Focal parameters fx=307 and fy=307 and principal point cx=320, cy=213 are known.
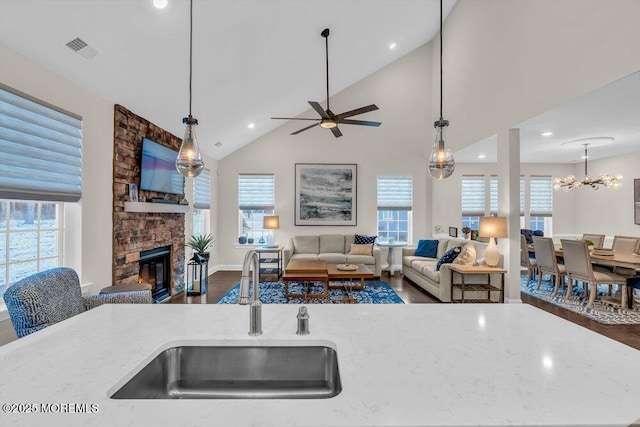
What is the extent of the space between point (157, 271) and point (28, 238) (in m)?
1.91

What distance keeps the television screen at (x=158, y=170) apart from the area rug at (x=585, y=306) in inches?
228

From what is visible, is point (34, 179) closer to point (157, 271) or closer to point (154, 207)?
point (154, 207)

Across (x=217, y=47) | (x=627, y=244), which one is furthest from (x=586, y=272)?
(x=217, y=47)

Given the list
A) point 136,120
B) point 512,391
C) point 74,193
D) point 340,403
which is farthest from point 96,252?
point 512,391

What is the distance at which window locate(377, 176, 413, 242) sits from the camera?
271 inches

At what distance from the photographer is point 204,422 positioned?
0.66 meters

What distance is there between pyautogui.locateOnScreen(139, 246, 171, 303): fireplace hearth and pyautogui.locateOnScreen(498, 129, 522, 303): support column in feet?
16.2

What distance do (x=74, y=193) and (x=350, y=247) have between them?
187 inches

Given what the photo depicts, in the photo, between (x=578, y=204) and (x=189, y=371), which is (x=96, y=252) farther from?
(x=578, y=204)

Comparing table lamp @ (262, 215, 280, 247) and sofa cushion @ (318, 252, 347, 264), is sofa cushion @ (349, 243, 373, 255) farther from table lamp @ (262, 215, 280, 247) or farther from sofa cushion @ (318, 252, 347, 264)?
table lamp @ (262, 215, 280, 247)

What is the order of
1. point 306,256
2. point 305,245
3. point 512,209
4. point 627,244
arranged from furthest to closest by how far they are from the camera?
point 305,245 < point 306,256 < point 627,244 < point 512,209

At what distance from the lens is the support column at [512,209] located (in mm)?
4332

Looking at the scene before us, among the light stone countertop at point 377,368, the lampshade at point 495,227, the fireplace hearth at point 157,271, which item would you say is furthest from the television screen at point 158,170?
the lampshade at point 495,227

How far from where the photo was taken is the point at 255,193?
6.90m
